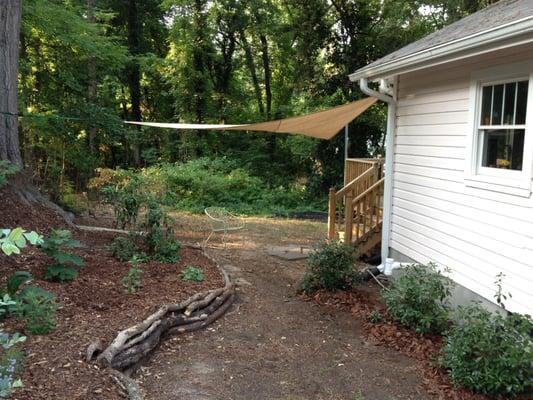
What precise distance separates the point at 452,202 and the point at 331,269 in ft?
5.55

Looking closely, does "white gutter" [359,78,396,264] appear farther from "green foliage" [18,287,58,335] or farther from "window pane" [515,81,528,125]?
"green foliage" [18,287,58,335]

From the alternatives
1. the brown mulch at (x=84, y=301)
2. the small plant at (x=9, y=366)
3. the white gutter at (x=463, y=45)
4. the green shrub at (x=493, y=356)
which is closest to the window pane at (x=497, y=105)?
the white gutter at (x=463, y=45)

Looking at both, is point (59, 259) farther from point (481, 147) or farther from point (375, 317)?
point (481, 147)

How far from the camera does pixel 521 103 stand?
4.08 metres

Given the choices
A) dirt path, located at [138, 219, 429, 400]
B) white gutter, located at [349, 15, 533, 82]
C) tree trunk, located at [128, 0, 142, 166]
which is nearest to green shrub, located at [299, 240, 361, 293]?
dirt path, located at [138, 219, 429, 400]

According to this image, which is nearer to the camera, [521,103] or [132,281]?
[521,103]

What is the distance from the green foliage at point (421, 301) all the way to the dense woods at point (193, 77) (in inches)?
197

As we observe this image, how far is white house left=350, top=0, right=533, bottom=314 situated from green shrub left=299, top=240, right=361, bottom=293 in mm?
865

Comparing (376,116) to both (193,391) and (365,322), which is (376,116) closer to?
(365,322)

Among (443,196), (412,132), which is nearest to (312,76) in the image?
(412,132)

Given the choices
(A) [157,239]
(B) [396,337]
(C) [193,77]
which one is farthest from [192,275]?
(C) [193,77]

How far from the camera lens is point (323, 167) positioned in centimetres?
1575

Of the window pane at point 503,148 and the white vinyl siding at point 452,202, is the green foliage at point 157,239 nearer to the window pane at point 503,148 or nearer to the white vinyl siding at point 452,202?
the white vinyl siding at point 452,202

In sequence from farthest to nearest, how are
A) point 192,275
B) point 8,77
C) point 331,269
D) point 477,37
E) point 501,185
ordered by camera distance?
1. point 8,77
2. point 331,269
3. point 192,275
4. point 501,185
5. point 477,37
